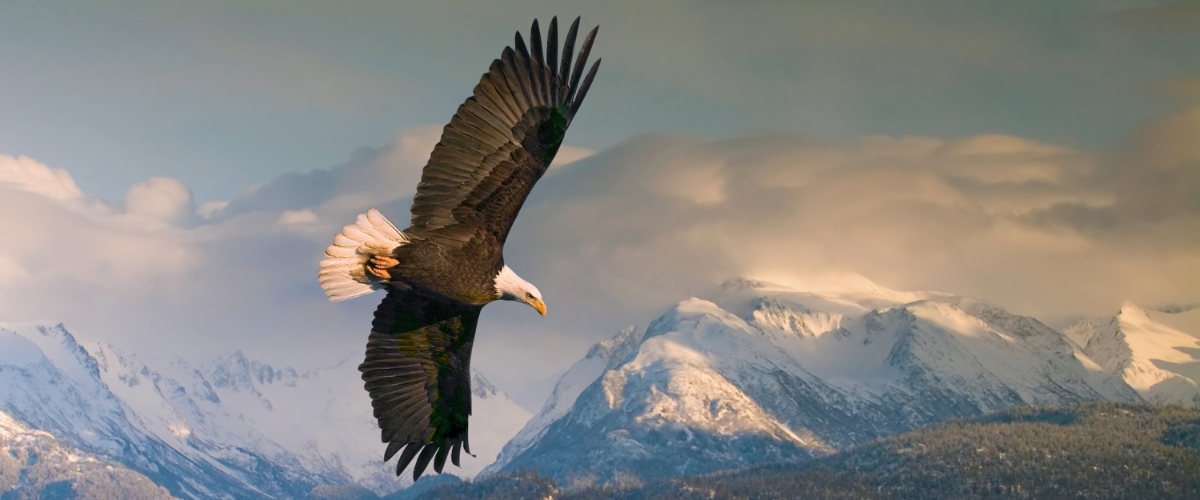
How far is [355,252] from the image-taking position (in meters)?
21.1

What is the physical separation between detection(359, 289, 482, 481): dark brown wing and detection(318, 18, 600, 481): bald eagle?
0.02 metres

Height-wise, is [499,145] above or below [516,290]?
above

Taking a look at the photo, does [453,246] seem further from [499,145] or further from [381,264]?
[499,145]

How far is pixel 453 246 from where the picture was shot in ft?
69.6

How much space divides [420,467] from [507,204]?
4.58 m

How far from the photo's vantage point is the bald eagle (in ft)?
66.9

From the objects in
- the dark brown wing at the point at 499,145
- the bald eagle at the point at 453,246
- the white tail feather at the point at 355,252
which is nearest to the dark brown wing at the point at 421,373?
the bald eagle at the point at 453,246

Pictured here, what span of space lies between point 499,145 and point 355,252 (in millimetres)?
2865

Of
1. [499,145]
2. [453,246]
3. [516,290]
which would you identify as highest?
[499,145]

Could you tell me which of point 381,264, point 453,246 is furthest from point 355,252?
point 453,246

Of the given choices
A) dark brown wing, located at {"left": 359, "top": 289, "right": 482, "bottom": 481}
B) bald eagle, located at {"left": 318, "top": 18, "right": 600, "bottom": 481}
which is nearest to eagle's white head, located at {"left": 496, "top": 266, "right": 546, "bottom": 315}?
bald eagle, located at {"left": 318, "top": 18, "right": 600, "bottom": 481}

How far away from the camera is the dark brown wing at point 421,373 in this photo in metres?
22.3

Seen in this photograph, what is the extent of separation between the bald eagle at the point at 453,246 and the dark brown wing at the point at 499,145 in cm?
2

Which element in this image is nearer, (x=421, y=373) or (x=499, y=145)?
(x=499, y=145)
